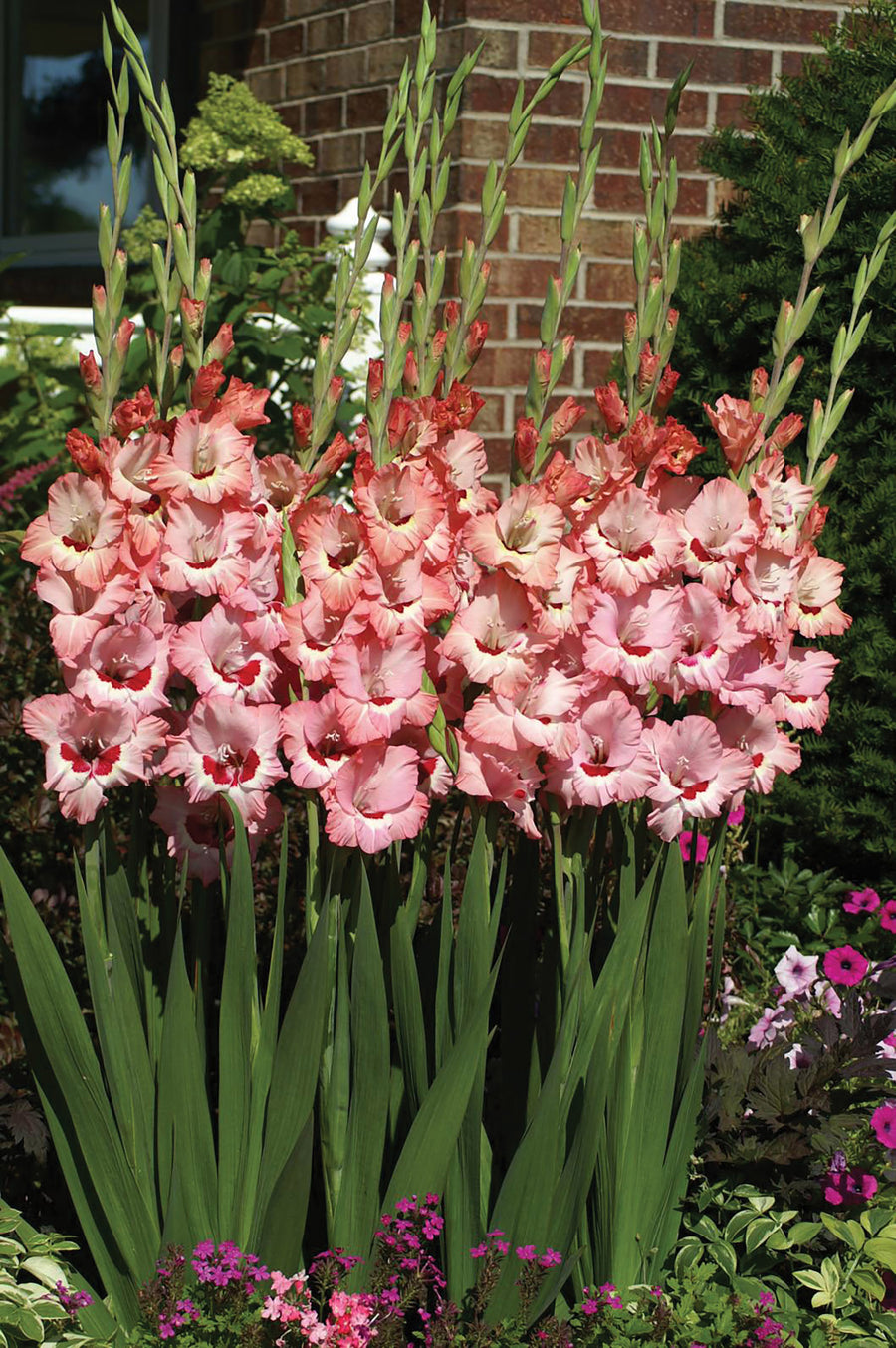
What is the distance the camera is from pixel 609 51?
3742 mm

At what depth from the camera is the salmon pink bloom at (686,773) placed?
1.63 meters

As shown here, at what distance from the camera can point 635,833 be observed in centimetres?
181

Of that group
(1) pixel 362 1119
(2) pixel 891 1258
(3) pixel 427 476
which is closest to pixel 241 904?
(1) pixel 362 1119

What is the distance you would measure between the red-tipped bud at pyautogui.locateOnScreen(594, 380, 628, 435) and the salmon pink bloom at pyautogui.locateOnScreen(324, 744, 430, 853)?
451mm

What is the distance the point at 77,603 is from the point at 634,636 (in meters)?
0.60

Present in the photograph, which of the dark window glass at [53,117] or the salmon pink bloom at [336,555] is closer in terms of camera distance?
the salmon pink bloom at [336,555]

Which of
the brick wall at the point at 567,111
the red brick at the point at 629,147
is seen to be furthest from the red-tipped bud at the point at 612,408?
the red brick at the point at 629,147

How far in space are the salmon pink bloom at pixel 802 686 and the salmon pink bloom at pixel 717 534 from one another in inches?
6.8

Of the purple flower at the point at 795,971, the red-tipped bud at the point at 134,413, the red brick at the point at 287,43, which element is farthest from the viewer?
the red brick at the point at 287,43

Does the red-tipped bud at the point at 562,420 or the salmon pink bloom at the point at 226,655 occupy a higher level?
the red-tipped bud at the point at 562,420

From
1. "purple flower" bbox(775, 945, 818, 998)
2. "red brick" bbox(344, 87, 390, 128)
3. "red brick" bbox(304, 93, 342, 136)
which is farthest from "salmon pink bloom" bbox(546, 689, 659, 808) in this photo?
"red brick" bbox(304, 93, 342, 136)

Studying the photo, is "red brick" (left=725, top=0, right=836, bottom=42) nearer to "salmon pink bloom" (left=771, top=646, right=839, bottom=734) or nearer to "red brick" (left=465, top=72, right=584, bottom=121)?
"red brick" (left=465, top=72, right=584, bottom=121)

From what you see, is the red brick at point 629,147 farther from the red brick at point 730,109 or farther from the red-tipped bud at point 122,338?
the red-tipped bud at point 122,338

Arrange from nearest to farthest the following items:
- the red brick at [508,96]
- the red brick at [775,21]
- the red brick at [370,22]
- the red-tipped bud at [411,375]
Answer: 1. the red-tipped bud at [411,375]
2. the red brick at [508,96]
3. the red brick at [775,21]
4. the red brick at [370,22]
